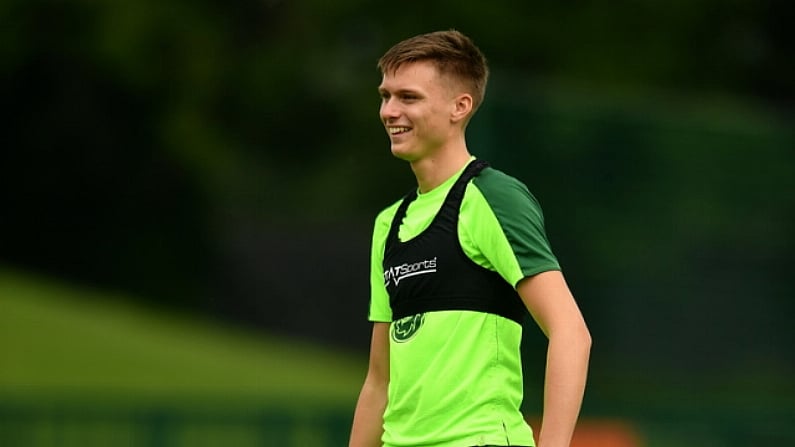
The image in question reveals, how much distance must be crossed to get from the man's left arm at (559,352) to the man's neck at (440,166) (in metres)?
0.49

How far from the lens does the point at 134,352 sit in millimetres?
A: 22141

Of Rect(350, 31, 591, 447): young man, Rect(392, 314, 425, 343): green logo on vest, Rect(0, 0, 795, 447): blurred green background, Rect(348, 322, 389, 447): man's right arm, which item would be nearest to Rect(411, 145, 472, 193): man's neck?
Rect(350, 31, 591, 447): young man

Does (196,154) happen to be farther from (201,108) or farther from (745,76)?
(745,76)

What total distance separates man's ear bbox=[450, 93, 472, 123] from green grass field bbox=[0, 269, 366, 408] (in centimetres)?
1405

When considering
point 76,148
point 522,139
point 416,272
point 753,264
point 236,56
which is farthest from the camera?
point 236,56

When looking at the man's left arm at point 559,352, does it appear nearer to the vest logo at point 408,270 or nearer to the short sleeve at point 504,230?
the short sleeve at point 504,230

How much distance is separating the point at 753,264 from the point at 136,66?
13674 mm

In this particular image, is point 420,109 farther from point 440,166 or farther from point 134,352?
point 134,352

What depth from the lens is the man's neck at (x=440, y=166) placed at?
515 cm

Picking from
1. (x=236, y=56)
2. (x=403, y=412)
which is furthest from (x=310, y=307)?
(x=403, y=412)

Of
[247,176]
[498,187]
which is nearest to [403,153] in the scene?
[498,187]

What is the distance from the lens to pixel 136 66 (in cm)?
2453

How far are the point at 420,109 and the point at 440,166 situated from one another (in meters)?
0.19

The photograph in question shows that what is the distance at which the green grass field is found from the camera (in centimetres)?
2052
